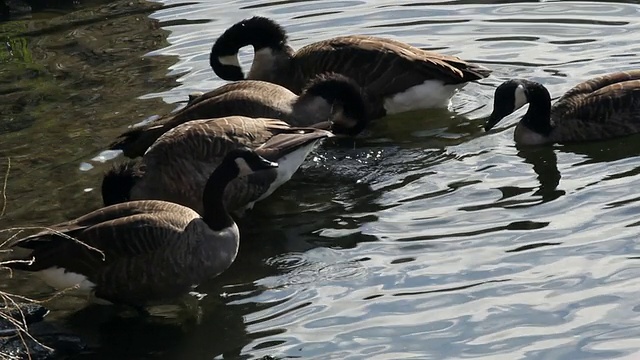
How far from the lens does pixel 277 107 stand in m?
11.3

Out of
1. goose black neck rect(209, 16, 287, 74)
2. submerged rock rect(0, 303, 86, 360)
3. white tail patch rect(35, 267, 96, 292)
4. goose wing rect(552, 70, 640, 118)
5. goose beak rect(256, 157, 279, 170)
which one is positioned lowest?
submerged rock rect(0, 303, 86, 360)

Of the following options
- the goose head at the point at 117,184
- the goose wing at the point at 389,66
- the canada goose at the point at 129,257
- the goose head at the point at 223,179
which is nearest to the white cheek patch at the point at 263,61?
the goose wing at the point at 389,66

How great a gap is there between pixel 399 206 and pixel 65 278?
9.54 ft

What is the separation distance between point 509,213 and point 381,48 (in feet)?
9.80

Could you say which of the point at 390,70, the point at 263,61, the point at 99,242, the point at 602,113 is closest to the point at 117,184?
the point at 99,242

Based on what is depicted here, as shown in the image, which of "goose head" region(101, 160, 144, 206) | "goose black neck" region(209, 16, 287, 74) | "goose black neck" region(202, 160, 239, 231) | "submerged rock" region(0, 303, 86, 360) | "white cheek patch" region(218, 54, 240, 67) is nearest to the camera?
"submerged rock" region(0, 303, 86, 360)

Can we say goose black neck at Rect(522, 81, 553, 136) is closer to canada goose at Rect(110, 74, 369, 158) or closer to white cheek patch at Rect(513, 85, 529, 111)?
white cheek patch at Rect(513, 85, 529, 111)

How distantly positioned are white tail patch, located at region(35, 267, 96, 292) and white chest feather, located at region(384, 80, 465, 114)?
441cm

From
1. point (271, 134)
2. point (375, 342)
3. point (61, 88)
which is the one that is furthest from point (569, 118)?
point (61, 88)

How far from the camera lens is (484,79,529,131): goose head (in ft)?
37.6

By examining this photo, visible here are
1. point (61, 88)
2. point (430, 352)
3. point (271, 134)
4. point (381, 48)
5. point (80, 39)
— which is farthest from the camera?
point (80, 39)

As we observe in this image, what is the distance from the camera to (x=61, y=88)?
565 inches

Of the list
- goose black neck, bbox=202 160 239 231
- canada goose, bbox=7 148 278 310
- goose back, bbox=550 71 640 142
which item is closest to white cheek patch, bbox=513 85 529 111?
goose back, bbox=550 71 640 142

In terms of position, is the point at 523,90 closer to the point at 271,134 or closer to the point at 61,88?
the point at 271,134
